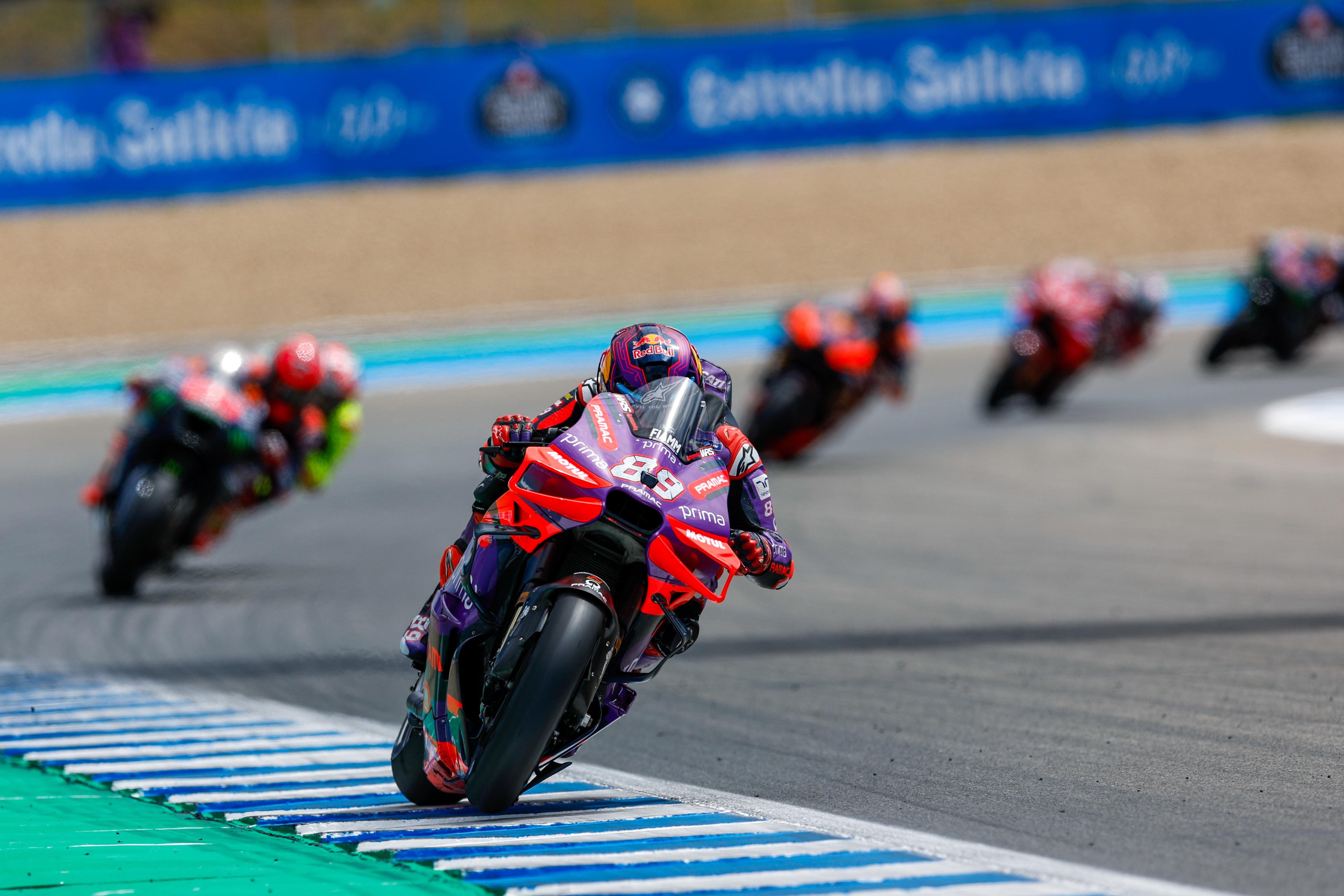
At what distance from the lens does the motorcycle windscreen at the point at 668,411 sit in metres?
5.27

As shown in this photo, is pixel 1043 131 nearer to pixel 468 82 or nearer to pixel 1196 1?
pixel 1196 1

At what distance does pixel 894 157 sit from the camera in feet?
95.0

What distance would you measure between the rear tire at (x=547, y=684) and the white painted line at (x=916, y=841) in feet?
2.73

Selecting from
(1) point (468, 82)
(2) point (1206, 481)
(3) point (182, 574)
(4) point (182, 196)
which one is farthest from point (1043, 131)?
(3) point (182, 574)

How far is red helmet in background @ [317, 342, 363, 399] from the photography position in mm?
→ 11250

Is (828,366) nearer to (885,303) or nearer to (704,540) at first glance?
(885,303)

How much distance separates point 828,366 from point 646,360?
9664 mm

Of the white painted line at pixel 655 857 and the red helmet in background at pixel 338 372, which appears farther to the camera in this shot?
the red helmet in background at pixel 338 372

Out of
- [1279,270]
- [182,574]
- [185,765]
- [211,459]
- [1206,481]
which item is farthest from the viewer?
[1279,270]

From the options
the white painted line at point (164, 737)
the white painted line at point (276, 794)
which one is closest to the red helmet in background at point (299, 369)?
the white painted line at point (164, 737)

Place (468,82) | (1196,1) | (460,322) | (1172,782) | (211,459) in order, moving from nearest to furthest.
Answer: (1172,782) < (211,459) < (460,322) < (468,82) < (1196,1)

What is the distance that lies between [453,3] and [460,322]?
6351 mm

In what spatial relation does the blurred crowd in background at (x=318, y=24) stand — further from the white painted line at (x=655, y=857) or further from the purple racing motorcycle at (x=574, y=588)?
the white painted line at (x=655, y=857)

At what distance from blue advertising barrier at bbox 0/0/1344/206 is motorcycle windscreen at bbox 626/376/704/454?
2107 cm
